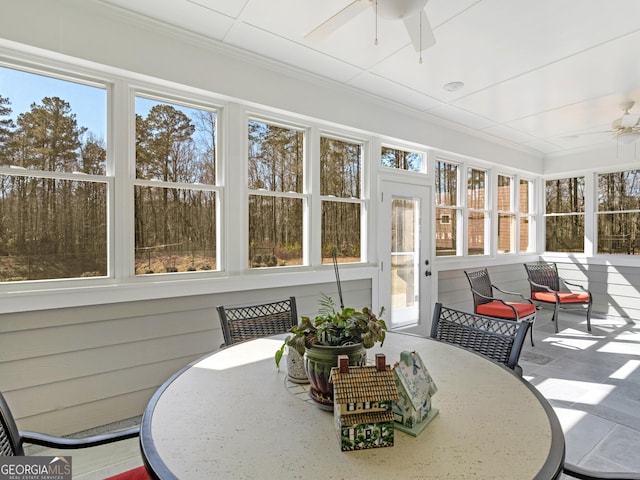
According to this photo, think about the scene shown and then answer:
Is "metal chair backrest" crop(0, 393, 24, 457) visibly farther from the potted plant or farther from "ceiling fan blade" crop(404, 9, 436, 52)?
"ceiling fan blade" crop(404, 9, 436, 52)

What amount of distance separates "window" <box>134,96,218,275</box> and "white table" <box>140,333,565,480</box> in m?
1.51

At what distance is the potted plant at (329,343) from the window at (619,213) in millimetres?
6279

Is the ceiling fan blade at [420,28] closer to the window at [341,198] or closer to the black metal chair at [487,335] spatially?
the black metal chair at [487,335]

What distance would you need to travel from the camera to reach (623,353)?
153 inches

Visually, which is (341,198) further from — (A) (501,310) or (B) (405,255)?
(A) (501,310)

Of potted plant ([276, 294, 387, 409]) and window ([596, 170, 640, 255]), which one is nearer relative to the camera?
potted plant ([276, 294, 387, 409])

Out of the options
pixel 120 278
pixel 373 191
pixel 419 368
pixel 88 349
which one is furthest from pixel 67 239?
pixel 373 191

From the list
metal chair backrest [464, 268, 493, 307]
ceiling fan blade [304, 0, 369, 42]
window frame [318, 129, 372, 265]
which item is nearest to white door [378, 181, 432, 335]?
window frame [318, 129, 372, 265]

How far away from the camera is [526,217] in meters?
6.33

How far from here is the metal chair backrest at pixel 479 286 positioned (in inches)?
177

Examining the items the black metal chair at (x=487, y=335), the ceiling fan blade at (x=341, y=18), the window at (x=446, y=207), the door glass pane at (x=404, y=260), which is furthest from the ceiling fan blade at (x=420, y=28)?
the window at (x=446, y=207)

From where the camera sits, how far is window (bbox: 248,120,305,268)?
3.16 meters

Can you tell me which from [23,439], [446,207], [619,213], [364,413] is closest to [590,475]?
[364,413]

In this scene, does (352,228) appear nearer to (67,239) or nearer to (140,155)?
(140,155)
